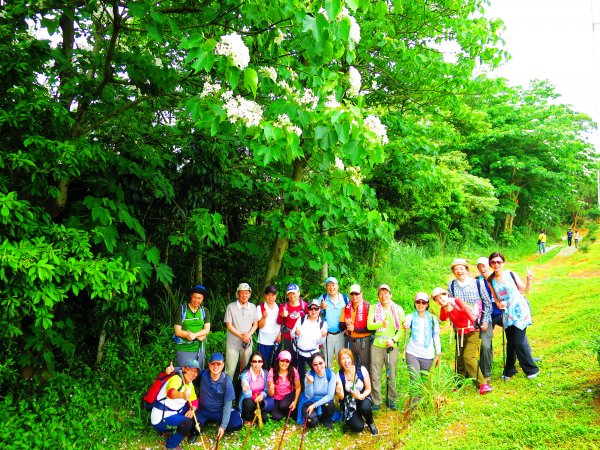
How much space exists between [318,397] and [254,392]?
2.35 ft

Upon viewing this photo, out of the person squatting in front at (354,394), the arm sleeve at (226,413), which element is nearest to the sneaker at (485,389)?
the person squatting in front at (354,394)

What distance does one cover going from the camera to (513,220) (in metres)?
22.7

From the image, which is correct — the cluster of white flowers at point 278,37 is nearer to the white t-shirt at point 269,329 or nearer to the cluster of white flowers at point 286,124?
the cluster of white flowers at point 286,124

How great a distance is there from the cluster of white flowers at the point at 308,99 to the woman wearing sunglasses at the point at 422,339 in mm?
2594

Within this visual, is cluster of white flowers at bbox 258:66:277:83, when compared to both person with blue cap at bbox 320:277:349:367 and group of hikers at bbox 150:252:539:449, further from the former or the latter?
person with blue cap at bbox 320:277:349:367

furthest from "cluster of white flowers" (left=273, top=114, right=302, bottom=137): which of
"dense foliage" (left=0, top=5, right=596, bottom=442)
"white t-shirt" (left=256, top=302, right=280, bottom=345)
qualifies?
"white t-shirt" (left=256, top=302, right=280, bottom=345)

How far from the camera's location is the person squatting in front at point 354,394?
14.5ft

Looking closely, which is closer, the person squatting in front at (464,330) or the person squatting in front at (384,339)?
the person squatting in front at (464,330)

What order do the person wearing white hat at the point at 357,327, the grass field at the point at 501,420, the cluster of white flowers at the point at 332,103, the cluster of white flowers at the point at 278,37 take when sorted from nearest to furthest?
the cluster of white flowers at the point at 332,103
the cluster of white flowers at the point at 278,37
the grass field at the point at 501,420
the person wearing white hat at the point at 357,327

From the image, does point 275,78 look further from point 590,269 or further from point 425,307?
point 590,269

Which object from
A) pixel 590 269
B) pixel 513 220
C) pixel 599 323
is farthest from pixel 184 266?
pixel 513 220

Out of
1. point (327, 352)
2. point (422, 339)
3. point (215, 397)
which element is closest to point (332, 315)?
point (327, 352)

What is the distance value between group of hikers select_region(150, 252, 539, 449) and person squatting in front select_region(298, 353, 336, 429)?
11mm

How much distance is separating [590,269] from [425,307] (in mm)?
11684
